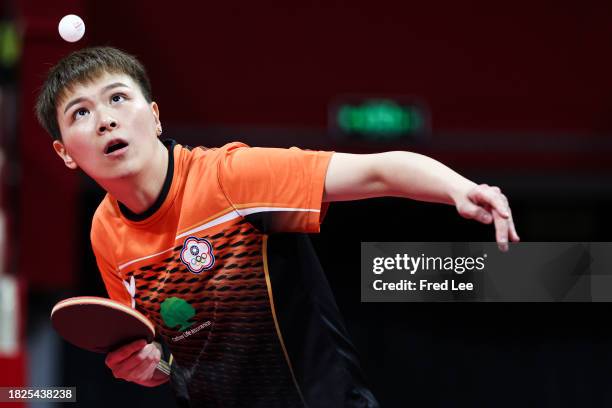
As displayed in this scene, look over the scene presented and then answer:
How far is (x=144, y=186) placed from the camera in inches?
118

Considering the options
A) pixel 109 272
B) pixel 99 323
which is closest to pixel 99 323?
pixel 99 323

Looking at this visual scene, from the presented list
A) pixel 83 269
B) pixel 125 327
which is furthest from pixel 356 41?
pixel 125 327

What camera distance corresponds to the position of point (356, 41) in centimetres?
637

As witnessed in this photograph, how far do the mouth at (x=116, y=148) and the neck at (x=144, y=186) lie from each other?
0.07m

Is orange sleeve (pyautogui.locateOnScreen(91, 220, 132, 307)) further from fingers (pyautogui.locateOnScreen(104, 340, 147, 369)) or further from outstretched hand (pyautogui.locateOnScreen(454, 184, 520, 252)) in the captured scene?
outstretched hand (pyautogui.locateOnScreen(454, 184, 520, 252))

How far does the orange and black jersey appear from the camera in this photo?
2.90 meters

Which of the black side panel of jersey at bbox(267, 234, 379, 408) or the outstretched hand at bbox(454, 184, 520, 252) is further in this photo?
the black side panel of jersey at bbox(267, 234, 379, 408)

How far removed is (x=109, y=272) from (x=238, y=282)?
0.41m

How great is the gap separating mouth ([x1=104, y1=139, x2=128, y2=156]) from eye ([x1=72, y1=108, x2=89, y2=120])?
11 cm

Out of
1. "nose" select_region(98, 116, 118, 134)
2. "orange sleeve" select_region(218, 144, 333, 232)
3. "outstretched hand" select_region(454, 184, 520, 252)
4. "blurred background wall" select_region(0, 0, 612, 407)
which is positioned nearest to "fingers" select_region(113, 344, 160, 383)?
"orange sleeve" select_region(218, 144, 333, 232)

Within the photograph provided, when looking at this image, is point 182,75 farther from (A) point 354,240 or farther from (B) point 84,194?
(A) point 354,240

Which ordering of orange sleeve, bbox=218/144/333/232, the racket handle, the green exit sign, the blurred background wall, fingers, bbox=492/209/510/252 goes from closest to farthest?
1. fingers, bbox=492/209/510/252
2. orange sleeve, bbox=218/144/333/232
3. the racket handle
4. the green exit sign
5. the blurred background wall

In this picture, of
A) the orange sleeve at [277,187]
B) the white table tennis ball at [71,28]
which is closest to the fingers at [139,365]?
the orange sleeve at [277,187]

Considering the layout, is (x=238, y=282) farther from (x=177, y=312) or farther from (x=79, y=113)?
(x=79, y=113)
